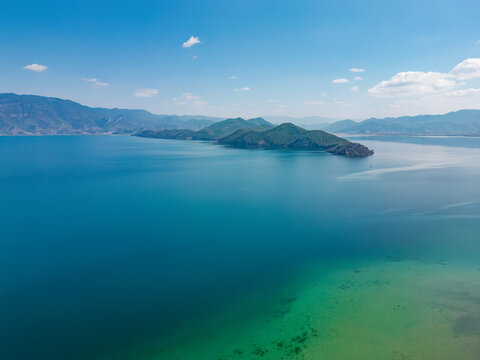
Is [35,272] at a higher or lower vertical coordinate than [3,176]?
lower

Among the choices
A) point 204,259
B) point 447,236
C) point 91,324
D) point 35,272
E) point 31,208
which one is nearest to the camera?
point 91,324

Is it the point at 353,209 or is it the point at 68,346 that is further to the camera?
the point at 353,209

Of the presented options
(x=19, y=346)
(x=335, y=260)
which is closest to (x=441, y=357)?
(x=335, y=260)

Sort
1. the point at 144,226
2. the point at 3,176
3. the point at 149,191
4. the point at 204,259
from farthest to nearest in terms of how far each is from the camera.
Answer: the point at 3,176
the point at 149,191
the point at 144,226
the point at 204,259

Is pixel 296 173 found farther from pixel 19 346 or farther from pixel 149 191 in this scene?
pixel 19 346

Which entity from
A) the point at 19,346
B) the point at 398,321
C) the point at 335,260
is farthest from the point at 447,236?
the point at 19,346

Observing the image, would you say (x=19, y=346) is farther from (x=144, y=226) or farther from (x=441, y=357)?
(x=441, y=357)
